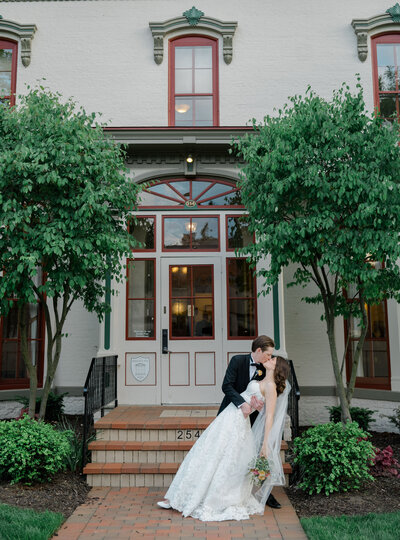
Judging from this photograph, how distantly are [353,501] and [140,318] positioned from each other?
183 inches

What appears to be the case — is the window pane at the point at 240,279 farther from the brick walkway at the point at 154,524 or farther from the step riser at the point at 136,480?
the brick walkway at the point at 154,524

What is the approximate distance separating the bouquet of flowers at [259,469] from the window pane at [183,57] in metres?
7.76

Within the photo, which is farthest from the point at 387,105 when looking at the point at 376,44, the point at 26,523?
the point at 26,523

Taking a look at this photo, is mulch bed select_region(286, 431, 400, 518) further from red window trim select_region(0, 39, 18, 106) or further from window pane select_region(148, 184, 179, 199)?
red window trim select_region(0, 39, 18, 106)

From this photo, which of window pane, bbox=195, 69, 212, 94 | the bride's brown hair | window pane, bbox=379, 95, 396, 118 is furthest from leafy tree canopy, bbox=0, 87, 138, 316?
window pane, bbox=379, 95, 396, 118

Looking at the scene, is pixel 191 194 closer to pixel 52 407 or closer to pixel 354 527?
pixel 52 407

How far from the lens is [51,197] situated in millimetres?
6539

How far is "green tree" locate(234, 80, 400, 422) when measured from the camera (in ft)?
20.2

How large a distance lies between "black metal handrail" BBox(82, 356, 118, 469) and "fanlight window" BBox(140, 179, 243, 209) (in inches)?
117

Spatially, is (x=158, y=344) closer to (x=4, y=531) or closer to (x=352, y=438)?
(x=352, y=438)

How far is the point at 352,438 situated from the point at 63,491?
11.1ft

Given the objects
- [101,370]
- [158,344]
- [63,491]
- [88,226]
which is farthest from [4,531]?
[158,344]

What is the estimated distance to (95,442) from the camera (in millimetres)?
6402

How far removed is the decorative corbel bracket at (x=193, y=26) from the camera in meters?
9.81
